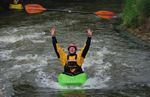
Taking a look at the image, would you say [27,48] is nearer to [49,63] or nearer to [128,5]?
[49,63]

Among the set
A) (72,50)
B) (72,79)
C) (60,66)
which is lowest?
(60,66)

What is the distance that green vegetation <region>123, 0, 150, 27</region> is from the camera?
54.2 ft

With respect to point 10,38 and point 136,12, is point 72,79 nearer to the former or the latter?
point 136,12

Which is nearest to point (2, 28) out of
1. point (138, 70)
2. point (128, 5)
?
point (128, 5)

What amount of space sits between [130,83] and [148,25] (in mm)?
5284

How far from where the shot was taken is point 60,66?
44.9 feet

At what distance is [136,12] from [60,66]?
5.31 m

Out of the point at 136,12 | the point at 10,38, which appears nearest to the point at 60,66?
the point at 10,38

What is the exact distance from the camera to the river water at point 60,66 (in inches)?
439

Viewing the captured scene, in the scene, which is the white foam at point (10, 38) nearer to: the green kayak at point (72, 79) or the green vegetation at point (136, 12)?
the green vegetation at point (136, 12)

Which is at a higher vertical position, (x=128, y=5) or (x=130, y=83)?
(x=128, y=5)

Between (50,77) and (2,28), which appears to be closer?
(50,77)

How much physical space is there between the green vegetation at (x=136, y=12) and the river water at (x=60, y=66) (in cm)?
74

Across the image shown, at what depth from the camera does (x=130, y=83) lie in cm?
1159
